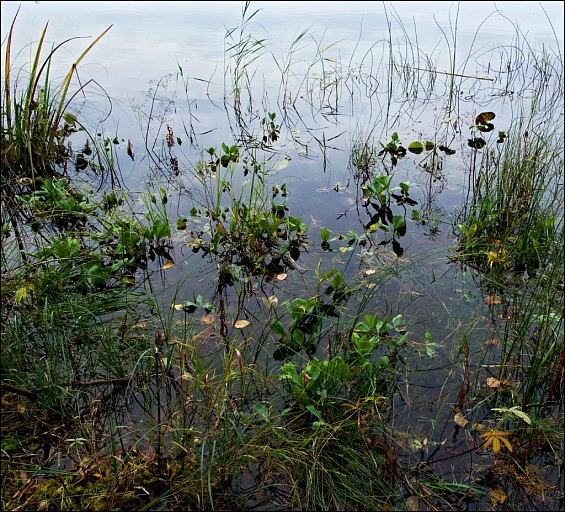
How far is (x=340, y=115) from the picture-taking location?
221 inches

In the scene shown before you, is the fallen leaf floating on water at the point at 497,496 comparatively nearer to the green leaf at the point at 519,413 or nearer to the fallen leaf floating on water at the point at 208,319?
the green leaf at the point at 519,413

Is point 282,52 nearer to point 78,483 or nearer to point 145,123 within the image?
point 145,123

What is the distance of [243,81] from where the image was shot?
626 cm

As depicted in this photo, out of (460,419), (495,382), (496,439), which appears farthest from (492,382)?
(496,439)

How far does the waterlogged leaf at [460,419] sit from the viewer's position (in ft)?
6.97

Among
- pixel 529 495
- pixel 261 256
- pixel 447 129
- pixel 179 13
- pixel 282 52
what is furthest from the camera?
pixel 179 13

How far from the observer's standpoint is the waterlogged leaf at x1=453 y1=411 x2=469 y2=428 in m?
2.12

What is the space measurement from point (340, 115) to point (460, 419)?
408 centimetres

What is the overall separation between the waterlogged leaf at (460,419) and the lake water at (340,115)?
0.07 m

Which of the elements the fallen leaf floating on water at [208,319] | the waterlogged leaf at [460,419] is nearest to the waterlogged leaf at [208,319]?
the fallen leaf floating on water at [208,319]

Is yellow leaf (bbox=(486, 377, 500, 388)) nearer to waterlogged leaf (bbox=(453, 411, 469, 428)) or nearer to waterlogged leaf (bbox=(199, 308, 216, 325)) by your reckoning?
waterlogged leaf (bbox=(453, 411, 469, 428))

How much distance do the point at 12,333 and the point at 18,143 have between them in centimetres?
221

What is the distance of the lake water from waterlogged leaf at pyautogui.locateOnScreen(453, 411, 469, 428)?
0.22ft

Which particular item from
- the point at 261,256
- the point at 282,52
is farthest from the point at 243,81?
the point at 261,256
